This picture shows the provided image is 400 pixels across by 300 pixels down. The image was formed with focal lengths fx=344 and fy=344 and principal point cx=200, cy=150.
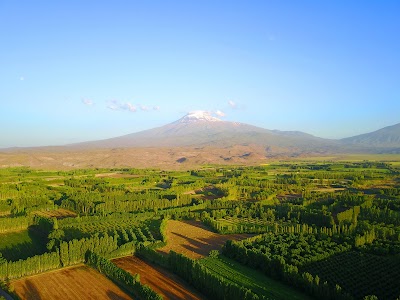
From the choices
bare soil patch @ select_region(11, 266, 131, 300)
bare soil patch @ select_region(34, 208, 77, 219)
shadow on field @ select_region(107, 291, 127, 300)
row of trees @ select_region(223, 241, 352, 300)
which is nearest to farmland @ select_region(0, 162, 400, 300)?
row of trees @ select_region(223, 241, 352, 300)

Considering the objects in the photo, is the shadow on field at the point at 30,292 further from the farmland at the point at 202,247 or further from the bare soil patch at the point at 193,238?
the bare soil patch at the point at 193,238

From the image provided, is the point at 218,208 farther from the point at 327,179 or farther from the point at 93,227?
the point at 327,179

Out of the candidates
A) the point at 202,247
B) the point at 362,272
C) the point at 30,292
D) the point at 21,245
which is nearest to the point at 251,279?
→ the point at 362,272

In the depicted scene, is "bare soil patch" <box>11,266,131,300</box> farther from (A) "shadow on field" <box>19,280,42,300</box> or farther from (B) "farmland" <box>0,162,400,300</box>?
(B) "farmland" <box>0,162,400,300</box>

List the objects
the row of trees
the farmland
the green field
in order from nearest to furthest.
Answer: the row of trees
the green field
the farmland

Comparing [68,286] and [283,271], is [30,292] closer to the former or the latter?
[68,286]

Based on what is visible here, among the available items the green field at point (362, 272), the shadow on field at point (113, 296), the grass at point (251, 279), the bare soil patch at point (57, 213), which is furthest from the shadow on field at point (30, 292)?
the bare soil patch at point (57, 213)
